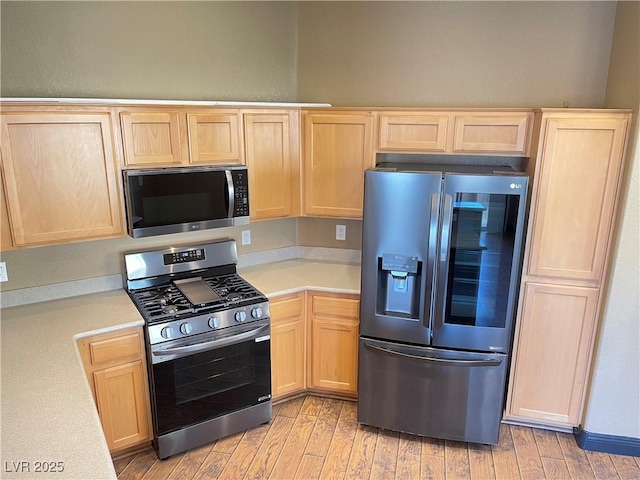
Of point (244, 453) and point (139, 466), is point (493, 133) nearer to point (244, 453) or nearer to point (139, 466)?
point (244, 453)

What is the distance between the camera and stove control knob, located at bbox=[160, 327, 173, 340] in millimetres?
2570

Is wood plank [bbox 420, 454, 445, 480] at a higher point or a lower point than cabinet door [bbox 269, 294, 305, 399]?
lower

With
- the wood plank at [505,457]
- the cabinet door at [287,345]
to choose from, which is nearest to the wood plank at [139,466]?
the cabinet door at [287,345]

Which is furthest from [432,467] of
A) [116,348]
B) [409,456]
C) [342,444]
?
[116,348]

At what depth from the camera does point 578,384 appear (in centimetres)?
287

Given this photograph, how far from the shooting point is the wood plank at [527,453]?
270 centimetres

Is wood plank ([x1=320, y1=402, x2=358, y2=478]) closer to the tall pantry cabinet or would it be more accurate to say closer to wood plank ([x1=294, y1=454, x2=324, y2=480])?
wood plank ([x1=294, y1=454, x2=324, y2=480])

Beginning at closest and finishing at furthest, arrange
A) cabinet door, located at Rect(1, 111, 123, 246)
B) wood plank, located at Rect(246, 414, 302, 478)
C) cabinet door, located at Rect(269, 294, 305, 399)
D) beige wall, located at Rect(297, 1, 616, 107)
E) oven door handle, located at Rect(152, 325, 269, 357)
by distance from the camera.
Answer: cabinet door, located at Rect(1, 111, 123, 246) → oven door handle, located at Rect(152, 325, 269, 357) → wood plank, located at Rect(246, 414, 302, 478) → beige wall, located at Rect(297, 1, 616, 107) → cabinet door, located at Rect(269, 294, 305, 399)

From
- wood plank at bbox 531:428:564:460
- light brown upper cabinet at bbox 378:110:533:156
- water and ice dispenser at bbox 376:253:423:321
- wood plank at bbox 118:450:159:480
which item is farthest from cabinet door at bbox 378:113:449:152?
wood plank at bbox 118:450:159:480

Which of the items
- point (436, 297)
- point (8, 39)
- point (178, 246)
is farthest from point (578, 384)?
point (8, 39)

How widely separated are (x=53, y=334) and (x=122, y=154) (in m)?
0.99

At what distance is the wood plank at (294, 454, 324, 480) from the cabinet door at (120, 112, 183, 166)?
189 cm

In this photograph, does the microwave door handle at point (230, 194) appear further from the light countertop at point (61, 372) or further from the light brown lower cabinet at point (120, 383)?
the light brown lower cabinet at point (120, 383)

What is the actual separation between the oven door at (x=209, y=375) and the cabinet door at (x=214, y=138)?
1.02 meters
